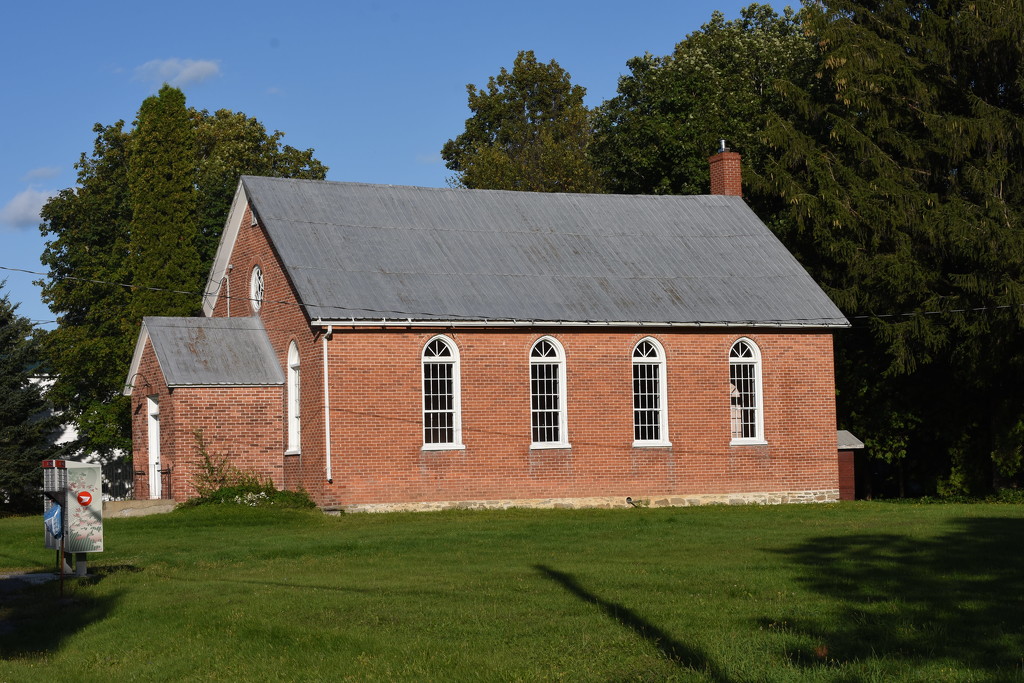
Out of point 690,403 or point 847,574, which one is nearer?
point 847,574

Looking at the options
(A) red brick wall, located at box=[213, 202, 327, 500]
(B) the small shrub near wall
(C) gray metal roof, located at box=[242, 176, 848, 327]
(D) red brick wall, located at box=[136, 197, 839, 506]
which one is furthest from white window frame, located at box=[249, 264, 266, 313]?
(B) the small shrub near wall

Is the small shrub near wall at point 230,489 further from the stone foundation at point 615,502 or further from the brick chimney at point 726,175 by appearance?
the brick chimney at point 726,175

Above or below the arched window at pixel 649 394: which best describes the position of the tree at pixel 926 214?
above

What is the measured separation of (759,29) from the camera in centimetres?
5325

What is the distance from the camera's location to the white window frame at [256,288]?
30.0m

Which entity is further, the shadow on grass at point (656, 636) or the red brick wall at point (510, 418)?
the red brick wall at point (510, 418)

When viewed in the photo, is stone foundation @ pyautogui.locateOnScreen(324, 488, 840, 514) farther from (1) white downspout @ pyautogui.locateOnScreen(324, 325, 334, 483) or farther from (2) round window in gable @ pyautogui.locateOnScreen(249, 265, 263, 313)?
(2) round window in gable @ pyautogui.locateOnScreen(249, 265, 263, 313)

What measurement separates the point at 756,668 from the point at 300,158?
55668 millimetres

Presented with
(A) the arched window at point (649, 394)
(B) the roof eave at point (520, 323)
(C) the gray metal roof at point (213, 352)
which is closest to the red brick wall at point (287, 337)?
(C) the gray metal roof at point (213, 352)

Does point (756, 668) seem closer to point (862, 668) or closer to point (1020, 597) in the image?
point (862, 668)

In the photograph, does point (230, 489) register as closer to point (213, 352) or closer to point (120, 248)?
point (213, 352)

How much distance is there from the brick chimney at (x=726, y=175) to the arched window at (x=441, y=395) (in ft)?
39.0

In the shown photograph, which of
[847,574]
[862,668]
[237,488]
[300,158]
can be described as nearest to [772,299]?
[237,488]

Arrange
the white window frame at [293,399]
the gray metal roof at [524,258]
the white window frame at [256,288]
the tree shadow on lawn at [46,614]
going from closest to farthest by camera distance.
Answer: the tree shadow on lawn at [46,614] < the gray metal roof at [524,258] < the white window frame at [293,399] < the white window frame at [256,288]
